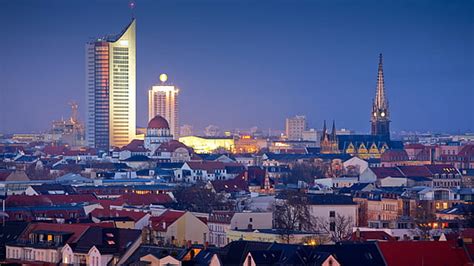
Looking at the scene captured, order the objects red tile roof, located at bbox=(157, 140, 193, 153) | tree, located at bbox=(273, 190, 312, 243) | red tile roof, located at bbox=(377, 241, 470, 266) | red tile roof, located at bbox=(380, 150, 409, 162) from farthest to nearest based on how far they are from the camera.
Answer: red tile roof, located at bbox=(157, 140, 193, 153), red tile roof, located at bbox=(380, 150, 409, 162), tree, located at bbox=(273, 190, 312, 243), red tile roof, located at bbox=(377, 241, 470, 266)

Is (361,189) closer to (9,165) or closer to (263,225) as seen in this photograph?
(263,225)

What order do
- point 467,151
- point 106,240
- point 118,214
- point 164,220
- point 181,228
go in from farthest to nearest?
point 467,151 → point 118,214 → point 164,220 → point 181,228 → point 106,240

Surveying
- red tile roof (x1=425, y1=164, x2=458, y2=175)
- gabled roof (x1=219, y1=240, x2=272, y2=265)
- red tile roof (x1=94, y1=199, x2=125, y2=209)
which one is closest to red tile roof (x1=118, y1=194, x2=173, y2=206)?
red tile roof (x1=94, y1=199, x2=125, y2=209)

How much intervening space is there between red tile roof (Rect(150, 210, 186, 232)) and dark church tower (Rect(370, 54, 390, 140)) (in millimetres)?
108275

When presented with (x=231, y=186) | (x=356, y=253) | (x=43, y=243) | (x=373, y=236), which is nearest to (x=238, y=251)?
(x=356, y=253)

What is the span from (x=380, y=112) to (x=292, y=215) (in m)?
104

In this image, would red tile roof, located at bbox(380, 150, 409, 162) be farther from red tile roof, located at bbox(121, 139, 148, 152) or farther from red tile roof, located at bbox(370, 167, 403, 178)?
red tile roof, located at bbox(370, 167, 403, 178)

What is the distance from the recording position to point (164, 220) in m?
68.2

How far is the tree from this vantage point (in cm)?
7121

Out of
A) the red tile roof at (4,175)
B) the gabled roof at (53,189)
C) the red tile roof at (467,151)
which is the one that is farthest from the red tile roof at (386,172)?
the red tile roof at (467,151)

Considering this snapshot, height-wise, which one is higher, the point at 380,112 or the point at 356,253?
the point at 380,112

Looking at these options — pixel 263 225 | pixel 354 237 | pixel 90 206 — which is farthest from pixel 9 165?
pixel 354 237

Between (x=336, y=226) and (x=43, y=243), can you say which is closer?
(x=43, y=243)

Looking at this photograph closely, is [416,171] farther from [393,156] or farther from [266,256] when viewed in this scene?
[266,256]
